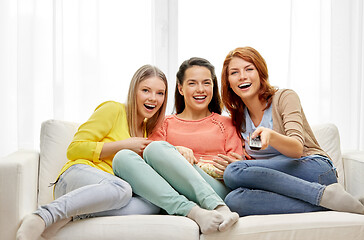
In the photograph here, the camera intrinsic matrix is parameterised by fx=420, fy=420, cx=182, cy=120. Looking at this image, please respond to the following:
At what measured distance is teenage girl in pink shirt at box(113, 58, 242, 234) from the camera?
4.84 feet

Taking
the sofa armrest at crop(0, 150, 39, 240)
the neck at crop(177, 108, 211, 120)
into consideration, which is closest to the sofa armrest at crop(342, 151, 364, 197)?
the neck at crop(177, 108, 211, 120)

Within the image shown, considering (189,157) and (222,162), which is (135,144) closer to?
(189,157)

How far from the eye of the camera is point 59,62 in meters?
2.52

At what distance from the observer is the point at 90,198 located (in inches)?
55.7

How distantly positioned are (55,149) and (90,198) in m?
0.62

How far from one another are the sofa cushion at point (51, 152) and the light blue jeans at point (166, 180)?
0.41 meters

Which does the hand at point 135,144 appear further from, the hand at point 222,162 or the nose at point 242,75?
the nose at point 242,75

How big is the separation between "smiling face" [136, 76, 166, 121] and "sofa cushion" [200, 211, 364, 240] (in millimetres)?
749

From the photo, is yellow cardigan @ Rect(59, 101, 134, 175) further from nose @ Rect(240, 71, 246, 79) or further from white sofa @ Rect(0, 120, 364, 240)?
nose @ Rect(240, 71, 246, 79)

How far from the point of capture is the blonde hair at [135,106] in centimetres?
194

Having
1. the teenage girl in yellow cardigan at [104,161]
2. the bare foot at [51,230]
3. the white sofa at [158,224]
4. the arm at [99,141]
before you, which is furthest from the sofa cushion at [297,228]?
the arm at [99,141]

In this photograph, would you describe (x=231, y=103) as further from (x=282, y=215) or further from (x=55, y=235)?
(x=55, y=235)

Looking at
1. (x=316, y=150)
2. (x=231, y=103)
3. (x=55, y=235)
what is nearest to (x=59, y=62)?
(x=231, y=103)

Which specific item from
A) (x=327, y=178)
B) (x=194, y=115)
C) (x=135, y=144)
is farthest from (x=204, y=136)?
Result: (x=327, y=178)
